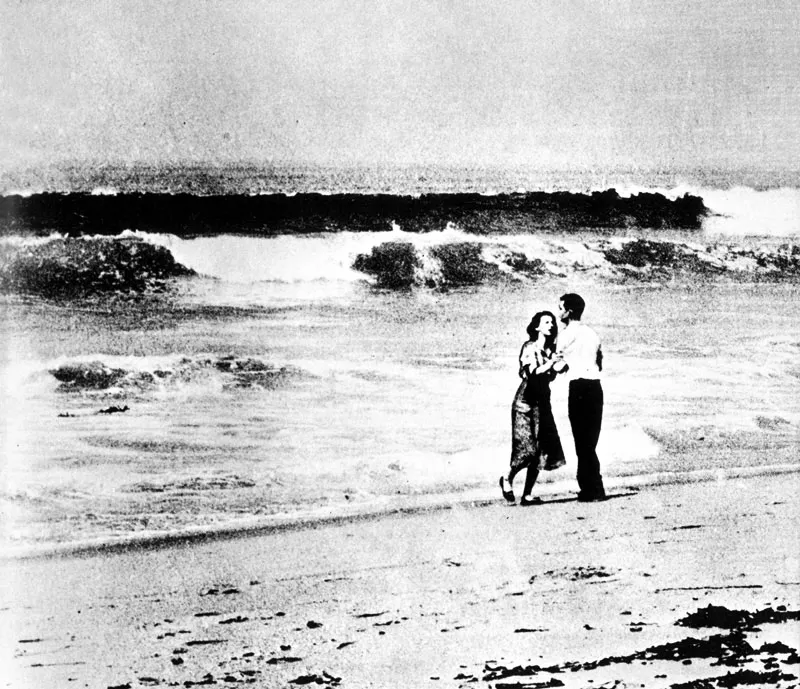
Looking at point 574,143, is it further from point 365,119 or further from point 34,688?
point 34,688

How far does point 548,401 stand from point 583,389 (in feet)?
0.52

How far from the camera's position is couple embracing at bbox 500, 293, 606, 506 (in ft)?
13.0

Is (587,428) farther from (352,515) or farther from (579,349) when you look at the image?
(352,515)

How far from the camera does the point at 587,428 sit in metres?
4.03

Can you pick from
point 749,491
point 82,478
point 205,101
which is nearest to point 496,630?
point 749,491

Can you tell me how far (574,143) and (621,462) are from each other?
135 centimetres

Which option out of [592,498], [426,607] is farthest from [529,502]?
[426,607]

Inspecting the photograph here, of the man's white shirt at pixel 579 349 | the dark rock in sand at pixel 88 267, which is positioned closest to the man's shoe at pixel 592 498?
the man's white shirt at pixel 579 349

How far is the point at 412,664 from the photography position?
11.5 feet

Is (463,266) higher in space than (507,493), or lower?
higher

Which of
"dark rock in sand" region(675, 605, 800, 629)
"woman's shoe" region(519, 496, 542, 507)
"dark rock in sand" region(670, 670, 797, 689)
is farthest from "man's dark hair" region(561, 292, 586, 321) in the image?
"dark rock in sand" region(670, 670, 797, 689)

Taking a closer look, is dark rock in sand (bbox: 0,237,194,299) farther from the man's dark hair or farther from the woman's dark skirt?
the man's dark hair

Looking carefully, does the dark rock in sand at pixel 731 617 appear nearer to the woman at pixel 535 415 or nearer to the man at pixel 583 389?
the man at pixel 583 389

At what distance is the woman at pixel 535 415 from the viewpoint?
395cm
